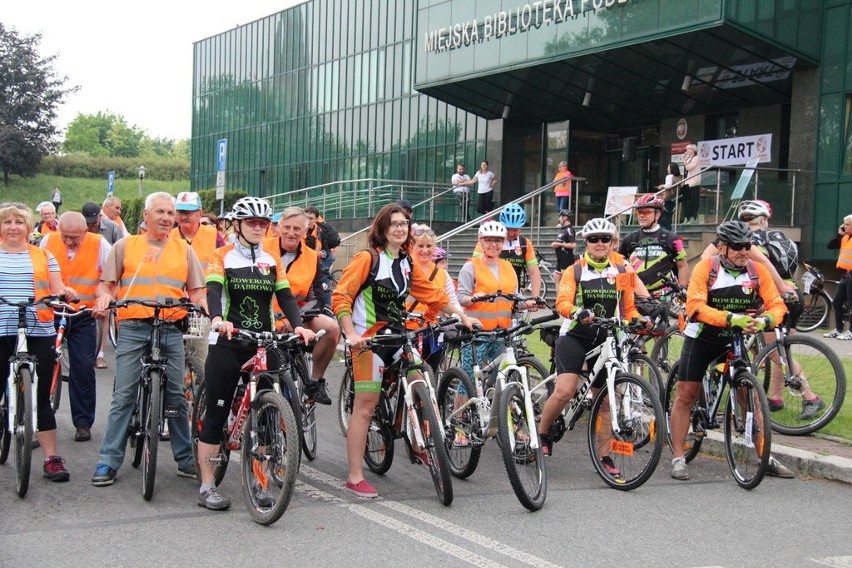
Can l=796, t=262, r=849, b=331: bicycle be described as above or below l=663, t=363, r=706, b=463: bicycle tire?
above

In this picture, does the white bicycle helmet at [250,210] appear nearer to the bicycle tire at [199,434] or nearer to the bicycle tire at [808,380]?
the bicycle tire at [199,434]

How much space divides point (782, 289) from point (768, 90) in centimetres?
1598

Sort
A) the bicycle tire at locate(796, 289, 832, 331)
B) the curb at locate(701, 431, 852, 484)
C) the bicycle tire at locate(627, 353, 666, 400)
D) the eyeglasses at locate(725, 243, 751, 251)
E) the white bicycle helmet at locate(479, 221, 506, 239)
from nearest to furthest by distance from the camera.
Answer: the eyeglasses at locate(725, 243, 751, 251)
the curb at locate(701, 431, 852, 484)
the bicycle tire at locate(627, 353, 666, 400)
the white bicycle helmet at locate(479, 221, 506, 239)
the bicycle tire at locate(796, 289, 832, 331)

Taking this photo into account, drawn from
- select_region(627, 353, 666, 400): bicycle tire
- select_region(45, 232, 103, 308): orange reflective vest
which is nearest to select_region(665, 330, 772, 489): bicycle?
select_region(627, 353, 666, 400): bicycle tire

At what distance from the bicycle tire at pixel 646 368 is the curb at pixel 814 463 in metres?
1.01

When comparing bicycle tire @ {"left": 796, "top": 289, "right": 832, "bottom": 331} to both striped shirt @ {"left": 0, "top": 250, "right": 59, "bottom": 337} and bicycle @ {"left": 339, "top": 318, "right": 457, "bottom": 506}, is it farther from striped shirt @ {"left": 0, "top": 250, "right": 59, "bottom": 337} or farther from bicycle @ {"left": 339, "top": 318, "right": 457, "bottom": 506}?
striped shirt @ {"left": 0, "top": 250, "right": 59, "bottom": 337}

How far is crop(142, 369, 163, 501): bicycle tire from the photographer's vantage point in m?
6.44

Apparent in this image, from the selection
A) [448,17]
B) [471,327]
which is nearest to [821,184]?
[448,17]

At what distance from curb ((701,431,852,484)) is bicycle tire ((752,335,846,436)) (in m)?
0.63

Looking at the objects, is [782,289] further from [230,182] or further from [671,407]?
[230,182]

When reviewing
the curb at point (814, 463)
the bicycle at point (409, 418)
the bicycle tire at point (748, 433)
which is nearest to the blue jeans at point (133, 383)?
the bicycle at point (409, 418)

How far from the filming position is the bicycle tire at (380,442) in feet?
23.8

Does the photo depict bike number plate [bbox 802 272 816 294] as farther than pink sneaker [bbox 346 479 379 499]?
Yes

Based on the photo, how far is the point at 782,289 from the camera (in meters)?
8.65
